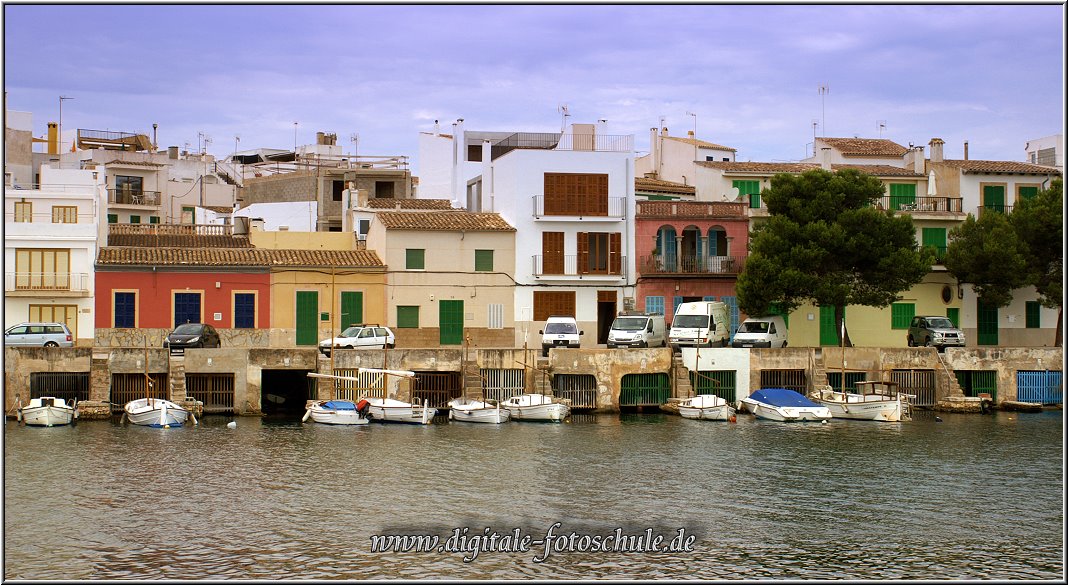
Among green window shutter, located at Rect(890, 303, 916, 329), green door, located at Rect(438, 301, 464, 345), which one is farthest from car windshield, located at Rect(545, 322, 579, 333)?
green window shutter, located at Rect(890, 303, 916, 329)

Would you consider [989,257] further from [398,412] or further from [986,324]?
[398,412]

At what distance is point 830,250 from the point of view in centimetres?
5834

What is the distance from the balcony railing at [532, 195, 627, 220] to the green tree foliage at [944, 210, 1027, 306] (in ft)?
58.9

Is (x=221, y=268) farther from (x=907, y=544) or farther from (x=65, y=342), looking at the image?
(x=907, y=544)

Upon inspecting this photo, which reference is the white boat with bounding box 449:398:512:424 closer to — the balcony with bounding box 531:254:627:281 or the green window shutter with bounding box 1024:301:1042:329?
the balcony with bounding box 531:254:627:281

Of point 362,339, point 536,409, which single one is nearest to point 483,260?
point 362,339

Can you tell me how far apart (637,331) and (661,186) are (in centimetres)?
1799

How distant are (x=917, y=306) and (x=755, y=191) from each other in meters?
11.1

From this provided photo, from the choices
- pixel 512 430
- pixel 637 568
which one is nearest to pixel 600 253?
pixel 512 430

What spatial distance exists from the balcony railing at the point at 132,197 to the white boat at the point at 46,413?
35327mm

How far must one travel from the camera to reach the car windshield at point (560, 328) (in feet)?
181

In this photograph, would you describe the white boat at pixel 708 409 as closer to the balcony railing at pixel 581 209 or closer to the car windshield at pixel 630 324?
the car windshield at pixel 630 324

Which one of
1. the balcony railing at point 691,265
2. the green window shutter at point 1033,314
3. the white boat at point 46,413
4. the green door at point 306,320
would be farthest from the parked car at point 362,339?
the green window shutter at point 1033,314

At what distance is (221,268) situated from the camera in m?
57.7
